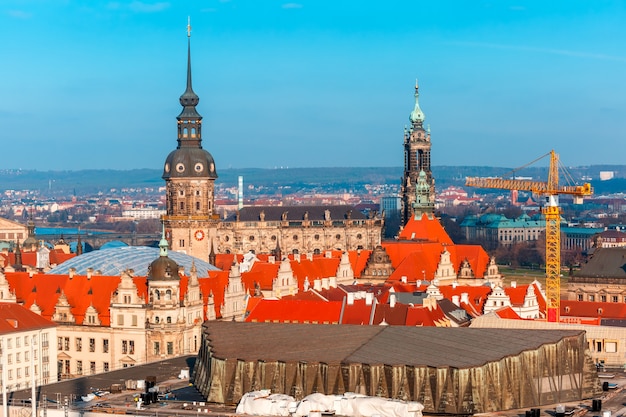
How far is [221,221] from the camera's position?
189250 mm

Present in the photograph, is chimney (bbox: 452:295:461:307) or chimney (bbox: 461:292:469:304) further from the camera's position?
chimney (bbox: 461:292:469:304)

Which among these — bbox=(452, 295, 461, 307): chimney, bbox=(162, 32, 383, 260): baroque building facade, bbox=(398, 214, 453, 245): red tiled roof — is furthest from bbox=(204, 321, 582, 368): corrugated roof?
bbox=(398, 214, 453, 245): red tiled roof

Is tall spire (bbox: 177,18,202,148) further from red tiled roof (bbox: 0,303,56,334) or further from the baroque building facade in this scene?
red tiled roof (bbox: 0,303,56,334)

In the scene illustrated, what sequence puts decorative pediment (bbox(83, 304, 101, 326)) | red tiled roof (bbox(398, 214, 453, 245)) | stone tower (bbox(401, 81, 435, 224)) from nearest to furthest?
decorative pediment (bbox(83, 304, 101, 326))
red tiled roof (bbox(398, 214, 453, 245))
stone tower (bbox(401, 81, 435, 224))

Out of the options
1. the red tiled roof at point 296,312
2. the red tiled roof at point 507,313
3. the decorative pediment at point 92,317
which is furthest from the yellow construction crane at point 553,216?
the decorative pediment at point 92,317

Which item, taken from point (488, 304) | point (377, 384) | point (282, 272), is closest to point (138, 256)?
point (282, 272)

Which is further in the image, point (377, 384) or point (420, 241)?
point (420, 241)

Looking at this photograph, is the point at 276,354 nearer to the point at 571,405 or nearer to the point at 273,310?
the point at 571,405

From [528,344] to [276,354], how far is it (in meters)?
13.5

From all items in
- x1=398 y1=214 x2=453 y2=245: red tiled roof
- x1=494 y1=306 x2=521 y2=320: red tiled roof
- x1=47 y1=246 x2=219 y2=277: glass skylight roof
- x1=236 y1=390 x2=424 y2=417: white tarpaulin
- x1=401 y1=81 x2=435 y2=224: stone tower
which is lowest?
x1=236 y1=390 x2=424 y2=417: white tarpaulin

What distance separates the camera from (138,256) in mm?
122188

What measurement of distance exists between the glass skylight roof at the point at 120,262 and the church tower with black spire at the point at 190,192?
2211 centimetres

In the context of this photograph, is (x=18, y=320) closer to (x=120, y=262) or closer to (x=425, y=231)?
(x=120, y=262)

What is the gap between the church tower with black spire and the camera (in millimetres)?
148500
